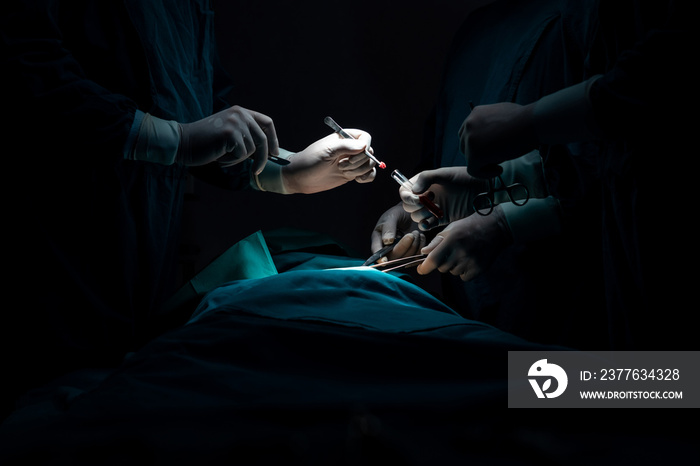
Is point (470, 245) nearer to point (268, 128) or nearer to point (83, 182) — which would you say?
point (268, 128)

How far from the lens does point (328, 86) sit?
2.96m

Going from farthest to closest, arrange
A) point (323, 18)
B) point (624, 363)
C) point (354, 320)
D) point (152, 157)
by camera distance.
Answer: point (323, 18) < point (152, 157) < point (354, 320) < point (624, 363)

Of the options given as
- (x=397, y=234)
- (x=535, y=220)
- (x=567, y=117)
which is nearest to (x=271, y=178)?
(x=397, y=234)

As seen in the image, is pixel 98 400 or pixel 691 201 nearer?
pixel 98 400

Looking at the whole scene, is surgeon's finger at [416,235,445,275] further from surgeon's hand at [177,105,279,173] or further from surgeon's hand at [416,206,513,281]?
surgeon's hand at [177,105,279,173]

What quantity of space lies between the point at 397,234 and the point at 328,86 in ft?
3.40

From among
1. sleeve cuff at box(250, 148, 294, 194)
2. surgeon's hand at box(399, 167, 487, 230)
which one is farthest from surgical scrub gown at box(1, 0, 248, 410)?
surgeon's hand at box(399, 167, 487, 230)

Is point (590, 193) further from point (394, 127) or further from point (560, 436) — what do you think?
point (394, 127)

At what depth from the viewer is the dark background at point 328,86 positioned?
9.49 feet

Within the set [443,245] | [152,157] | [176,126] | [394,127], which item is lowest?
[443,245]

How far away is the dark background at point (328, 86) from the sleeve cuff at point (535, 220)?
4.14 ft

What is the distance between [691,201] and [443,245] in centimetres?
83

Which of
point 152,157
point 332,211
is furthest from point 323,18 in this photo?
point 152,157

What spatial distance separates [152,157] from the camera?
167cm
